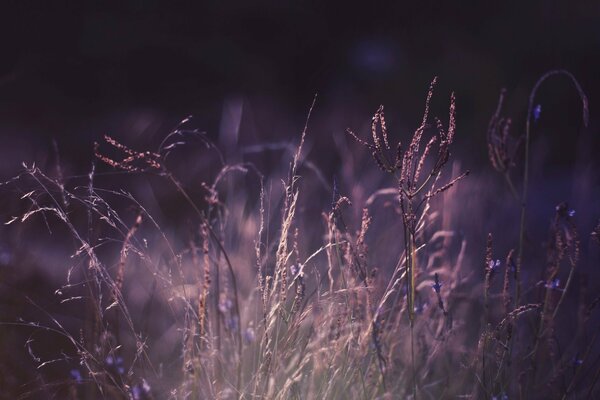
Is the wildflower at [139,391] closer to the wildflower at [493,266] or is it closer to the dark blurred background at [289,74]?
the wildflower at [493,266]

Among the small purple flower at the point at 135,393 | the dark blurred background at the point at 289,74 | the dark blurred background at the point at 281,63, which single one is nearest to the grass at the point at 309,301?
the small purple flower at the point at 135,393

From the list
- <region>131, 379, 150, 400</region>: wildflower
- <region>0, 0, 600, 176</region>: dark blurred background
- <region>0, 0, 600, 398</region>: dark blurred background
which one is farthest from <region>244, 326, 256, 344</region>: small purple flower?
<region>0, 0, 600, 176</region>: dark blurred background

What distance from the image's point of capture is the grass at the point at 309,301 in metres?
1.91

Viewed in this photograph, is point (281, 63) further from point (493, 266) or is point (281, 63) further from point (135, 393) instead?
point (135, 393)

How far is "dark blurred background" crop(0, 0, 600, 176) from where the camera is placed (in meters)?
7.23

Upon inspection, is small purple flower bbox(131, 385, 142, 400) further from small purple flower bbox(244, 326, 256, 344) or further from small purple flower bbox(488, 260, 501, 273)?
small purple flower bbox(488, 260, 501, 273)

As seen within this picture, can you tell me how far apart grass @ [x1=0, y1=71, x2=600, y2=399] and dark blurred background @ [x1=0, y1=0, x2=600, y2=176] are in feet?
7.83

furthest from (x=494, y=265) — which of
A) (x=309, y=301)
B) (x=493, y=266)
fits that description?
(x=309, y=301)

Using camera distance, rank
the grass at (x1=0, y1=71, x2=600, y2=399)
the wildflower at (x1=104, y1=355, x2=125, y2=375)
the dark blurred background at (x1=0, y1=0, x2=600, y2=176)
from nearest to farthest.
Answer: the grass at (x1=0, y1=71, x2=600, y2=399) → the wildflower at (x1=104, y1=355, x2=125, y2=375) → the dark blurred background at (x1=0, y1=0, x2=600, y2=176)

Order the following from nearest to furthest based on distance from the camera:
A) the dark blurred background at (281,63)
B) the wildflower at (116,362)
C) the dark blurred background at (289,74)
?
1. the wildflower at (116,362)
2. the dark blurred background at (289,74)
3. the dark blurred background at (281,63)

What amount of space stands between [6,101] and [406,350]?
549cm

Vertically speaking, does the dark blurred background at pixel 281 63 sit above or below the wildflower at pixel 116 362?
above

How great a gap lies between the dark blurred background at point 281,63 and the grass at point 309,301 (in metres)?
2.39

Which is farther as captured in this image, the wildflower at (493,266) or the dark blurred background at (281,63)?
the dark blurred background at (281,63)
